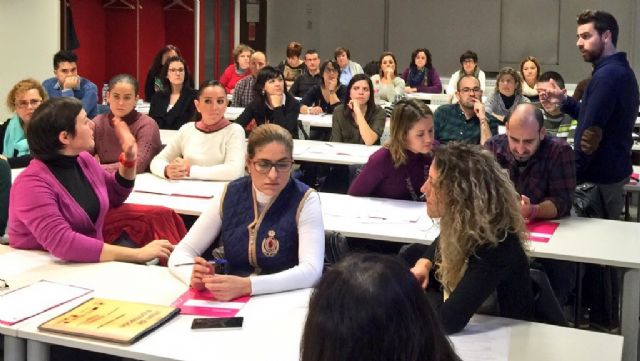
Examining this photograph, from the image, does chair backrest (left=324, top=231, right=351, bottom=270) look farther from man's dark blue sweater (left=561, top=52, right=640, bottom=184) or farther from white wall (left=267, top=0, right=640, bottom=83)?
white wall (left=267, top=0, right=640, bottom=83)

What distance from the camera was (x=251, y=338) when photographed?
2.45 m

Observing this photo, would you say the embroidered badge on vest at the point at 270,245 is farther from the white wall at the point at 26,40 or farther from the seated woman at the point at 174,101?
the white wall at the point at 26,40

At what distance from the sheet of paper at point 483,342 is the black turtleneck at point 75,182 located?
1.71 meters

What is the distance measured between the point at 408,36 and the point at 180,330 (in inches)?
495

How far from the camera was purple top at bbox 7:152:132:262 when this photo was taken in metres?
3.14

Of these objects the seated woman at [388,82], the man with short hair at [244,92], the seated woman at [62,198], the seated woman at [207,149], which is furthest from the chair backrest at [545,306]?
the seated woman at [388,82]

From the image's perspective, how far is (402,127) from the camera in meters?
4.38

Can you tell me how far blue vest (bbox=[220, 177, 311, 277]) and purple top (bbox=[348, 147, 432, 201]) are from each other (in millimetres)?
1344

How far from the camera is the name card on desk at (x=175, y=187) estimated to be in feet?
15.0

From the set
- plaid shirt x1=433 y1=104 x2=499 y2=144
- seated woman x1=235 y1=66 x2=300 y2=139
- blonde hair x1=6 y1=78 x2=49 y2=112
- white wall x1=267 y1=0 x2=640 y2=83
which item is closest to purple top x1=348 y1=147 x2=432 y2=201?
plaid shirt x1=433 y1=104 x2=499 y2=144

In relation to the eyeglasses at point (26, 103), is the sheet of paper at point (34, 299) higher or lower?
lower

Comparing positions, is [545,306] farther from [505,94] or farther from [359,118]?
[505,94]

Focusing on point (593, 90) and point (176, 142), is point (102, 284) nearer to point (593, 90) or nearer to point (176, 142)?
point (176, 142)

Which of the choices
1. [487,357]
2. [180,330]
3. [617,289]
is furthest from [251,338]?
[617,289]
